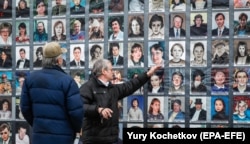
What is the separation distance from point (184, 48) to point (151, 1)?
1.79ft

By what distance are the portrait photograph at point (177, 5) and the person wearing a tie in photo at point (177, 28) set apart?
0.07 meters

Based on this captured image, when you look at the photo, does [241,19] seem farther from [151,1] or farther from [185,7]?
[151,1]

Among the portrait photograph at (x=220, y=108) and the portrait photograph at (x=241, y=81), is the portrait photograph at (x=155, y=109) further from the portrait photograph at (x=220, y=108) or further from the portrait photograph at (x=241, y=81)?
the portrait photograph at (x=241, y=81)

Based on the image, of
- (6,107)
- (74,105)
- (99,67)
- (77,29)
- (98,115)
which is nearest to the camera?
(74,105)

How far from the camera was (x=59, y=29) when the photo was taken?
4.46m

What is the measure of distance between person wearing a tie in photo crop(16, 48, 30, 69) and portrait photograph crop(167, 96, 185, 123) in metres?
1.51

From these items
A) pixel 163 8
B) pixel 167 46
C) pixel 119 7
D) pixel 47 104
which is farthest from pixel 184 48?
pixel 47 104

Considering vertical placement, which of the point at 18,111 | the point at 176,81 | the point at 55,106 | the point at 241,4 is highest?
the point at 241,4

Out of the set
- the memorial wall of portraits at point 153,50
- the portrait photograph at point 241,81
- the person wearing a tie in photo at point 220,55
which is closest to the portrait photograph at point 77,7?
the memorial wall of portraits at point 153,50

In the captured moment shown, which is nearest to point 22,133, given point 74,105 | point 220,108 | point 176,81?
point 74,105

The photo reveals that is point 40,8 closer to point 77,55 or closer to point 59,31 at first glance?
point 59,31

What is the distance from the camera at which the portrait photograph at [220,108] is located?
4023mm

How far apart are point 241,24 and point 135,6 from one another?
100cm

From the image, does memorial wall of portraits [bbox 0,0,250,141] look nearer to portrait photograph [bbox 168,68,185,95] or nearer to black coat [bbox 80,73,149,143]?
portrait photograph [bbox 168,68,185,95]
